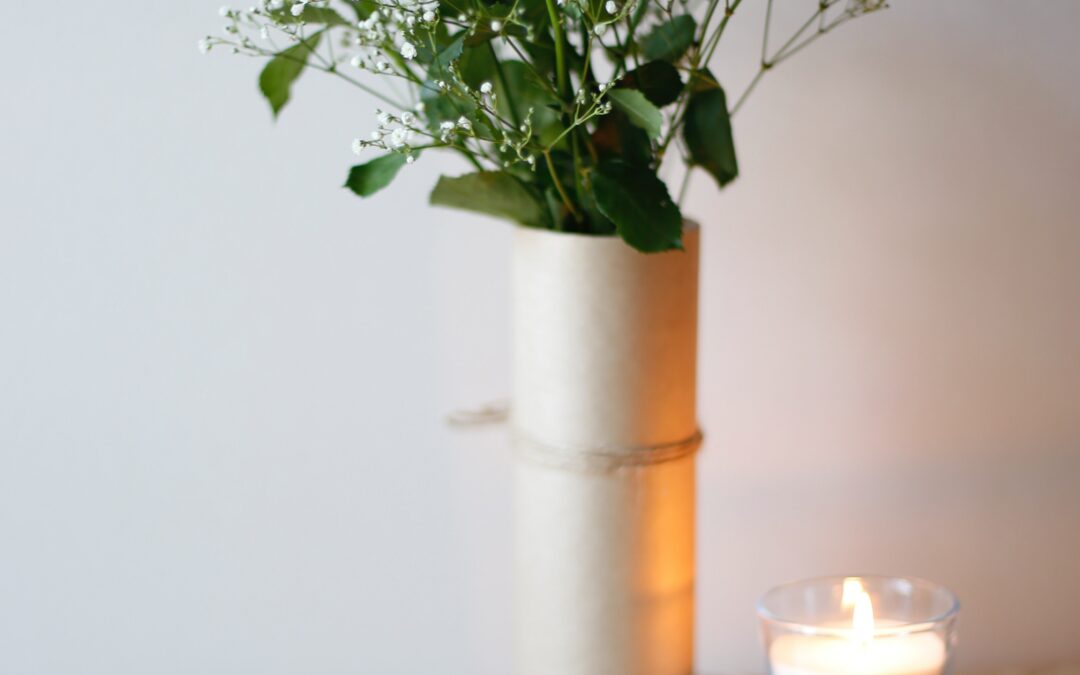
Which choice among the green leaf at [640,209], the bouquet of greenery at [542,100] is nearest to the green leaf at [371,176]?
the bouquet of greenery at [542,100]

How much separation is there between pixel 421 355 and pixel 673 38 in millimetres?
339

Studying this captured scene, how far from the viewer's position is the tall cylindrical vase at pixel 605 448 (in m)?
0.62

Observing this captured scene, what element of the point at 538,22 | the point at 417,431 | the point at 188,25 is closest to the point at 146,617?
the point at 417,431

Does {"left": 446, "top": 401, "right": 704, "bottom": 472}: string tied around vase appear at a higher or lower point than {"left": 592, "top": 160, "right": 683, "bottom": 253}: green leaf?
lower

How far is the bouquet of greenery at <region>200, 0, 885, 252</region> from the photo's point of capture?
0.54 meters

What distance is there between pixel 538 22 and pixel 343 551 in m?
0.45

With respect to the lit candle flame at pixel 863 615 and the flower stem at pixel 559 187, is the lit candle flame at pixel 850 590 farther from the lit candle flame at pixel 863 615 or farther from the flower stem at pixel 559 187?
the flower stem at pixel 559 187

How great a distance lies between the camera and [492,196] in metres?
0.62

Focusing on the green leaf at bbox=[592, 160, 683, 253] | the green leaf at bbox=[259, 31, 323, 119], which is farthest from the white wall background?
the green leaf at bbox=[592, 160, 683, 253]

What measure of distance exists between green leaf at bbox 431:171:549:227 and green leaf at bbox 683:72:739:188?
10cm

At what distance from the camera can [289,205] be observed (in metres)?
0.82

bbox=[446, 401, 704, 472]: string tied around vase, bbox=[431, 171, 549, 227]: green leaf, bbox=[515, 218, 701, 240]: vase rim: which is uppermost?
bbox=[431, 171, 549, 227]: green leaf

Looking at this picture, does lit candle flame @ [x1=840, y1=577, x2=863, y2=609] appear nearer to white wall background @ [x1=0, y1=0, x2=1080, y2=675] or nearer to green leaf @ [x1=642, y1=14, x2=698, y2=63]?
white wall background @ [x1=0, y1=0, x2=1080, y2=675]

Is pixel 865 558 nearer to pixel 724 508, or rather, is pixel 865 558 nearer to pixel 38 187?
pixel 724 508
